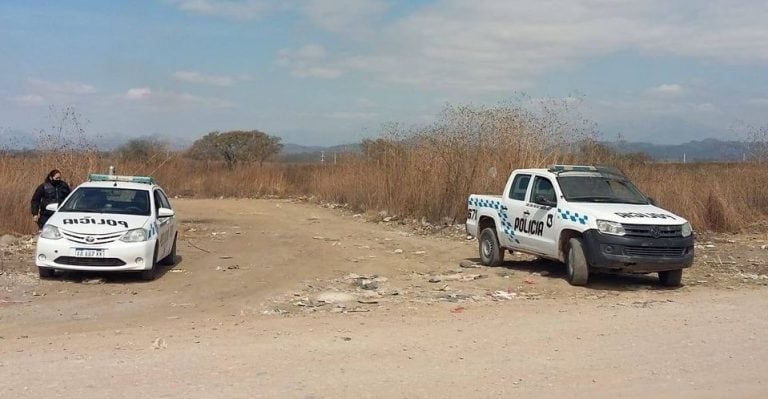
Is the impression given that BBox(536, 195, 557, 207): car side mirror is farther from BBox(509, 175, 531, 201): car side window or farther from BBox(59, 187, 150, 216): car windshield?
BBox(59, 187, 150, 216): car windshield

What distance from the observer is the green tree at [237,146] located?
176 ft

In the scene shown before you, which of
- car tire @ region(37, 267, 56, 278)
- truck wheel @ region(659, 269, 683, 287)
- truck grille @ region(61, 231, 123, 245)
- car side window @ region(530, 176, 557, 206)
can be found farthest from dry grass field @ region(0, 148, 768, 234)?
truck wheel @ region(659, 269, 683, 287)

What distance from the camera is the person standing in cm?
1579

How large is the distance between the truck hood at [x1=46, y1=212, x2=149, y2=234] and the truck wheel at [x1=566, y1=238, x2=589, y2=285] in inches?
279

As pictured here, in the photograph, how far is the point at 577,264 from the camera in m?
12.2

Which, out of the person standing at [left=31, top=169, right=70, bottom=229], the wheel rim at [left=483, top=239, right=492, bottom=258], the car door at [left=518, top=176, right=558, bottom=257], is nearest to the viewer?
the car door at [left=518, top=176, right=558, bottom=257]

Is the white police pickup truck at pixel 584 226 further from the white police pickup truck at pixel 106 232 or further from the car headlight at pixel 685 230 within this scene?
the white police pickup truck at pixel 106 232

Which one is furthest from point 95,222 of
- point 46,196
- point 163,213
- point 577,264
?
point 577,264

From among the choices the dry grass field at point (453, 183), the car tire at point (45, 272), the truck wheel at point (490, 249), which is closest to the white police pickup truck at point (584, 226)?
the truck wheel at point (490, 249)

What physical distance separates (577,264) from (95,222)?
7859 millimetres

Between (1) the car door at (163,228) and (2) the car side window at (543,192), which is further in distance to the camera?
(1) the car door at (163,228)

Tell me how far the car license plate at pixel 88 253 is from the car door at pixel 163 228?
1183 millimetres

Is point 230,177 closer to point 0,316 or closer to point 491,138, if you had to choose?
point 491,138

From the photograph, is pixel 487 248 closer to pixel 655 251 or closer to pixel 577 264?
pixel 577 264
